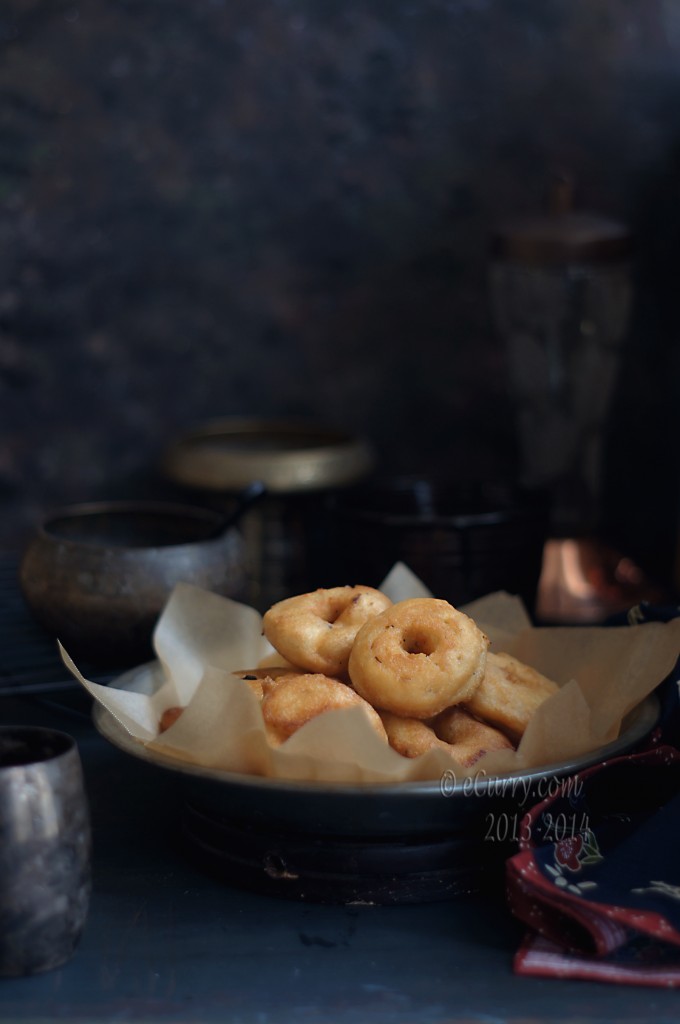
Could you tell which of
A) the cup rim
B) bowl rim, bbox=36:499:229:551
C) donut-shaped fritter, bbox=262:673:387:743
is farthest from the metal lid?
the cup rim

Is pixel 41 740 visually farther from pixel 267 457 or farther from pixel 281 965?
pixel 267 457

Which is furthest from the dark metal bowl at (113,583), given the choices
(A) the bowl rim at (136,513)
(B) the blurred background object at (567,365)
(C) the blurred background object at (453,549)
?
(B) the blurred background object at (567,365)

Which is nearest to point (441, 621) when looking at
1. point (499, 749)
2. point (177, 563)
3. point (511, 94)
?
point (499, 749)

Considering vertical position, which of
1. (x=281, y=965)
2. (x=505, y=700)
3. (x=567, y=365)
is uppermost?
(x=567, y=365)

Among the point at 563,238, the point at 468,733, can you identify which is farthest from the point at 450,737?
the point at 563,238

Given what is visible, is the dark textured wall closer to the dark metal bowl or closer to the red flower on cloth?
the dark metal bowl

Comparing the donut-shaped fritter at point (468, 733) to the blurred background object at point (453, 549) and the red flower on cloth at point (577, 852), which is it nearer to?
the red flower on cloth at point (577, 852)
